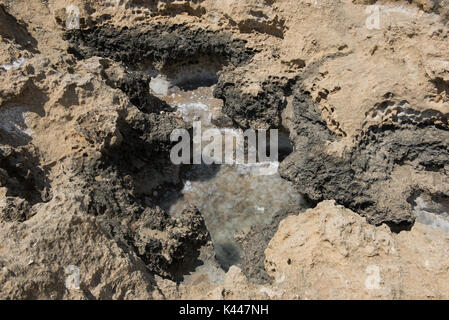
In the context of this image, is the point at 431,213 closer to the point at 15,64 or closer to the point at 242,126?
the point at 242,126

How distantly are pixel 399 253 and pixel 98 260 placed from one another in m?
2.28

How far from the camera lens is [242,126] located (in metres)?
4.98

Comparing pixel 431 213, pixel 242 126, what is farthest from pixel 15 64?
pixel 431 213

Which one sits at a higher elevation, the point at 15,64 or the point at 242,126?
the point at 15,64

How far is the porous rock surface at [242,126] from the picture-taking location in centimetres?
277

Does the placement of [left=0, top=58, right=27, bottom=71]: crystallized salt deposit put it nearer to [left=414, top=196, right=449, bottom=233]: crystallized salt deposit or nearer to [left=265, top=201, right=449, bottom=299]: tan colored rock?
[left=265, top=201, right=449, bottom=299]: tan colored rock

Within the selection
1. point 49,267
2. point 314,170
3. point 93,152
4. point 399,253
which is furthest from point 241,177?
point 49,267

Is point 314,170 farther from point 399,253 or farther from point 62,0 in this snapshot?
point 62,0

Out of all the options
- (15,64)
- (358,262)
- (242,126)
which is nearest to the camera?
(358,262)

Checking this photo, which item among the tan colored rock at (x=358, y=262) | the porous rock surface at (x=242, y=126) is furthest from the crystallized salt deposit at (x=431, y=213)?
the tan colored rock at (x=358, y=262)

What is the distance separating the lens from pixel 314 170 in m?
4.02

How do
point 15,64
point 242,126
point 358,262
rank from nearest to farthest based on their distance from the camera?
point 358,262
point 15,64
point 242,126

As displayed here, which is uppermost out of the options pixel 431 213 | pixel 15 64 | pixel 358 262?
pixel 15 64

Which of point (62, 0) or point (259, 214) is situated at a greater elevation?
point (62, 0)
